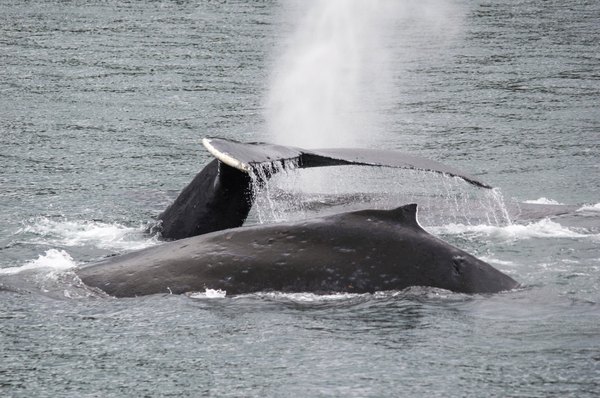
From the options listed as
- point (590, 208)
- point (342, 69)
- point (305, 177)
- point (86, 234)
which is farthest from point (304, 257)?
point (342, 69)

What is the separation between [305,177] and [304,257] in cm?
586

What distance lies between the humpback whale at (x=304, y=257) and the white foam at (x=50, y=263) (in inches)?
27.8

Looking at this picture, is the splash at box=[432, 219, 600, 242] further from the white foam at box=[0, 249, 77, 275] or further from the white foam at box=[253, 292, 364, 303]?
the white foam at box=[0, 249, 77, 275]

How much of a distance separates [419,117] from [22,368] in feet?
38.7

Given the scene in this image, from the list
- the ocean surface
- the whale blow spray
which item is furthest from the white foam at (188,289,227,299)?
the whale blow spray

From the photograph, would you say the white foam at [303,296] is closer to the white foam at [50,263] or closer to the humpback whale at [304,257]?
the humpback whale at [304,257]

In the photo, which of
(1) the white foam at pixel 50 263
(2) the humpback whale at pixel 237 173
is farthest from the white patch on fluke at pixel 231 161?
(1) the white foam at pixel 50 263

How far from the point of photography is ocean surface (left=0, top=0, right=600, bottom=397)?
8125mm

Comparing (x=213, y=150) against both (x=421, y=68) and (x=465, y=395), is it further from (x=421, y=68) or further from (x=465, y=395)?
(x=421, y=68)

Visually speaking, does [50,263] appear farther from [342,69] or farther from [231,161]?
[342,69]

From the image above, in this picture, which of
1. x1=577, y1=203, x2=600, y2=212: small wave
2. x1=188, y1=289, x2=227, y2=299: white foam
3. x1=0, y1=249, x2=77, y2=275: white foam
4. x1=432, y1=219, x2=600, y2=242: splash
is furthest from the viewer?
x1=577, y1=203, x2=600, y2=212: small wave

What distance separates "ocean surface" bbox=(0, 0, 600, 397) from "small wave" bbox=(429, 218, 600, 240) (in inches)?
1.3

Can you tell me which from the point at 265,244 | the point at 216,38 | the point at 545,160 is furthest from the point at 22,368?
the point at 216,38

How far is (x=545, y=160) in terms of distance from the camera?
1619 cm
